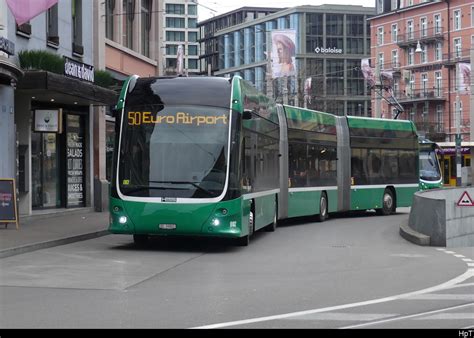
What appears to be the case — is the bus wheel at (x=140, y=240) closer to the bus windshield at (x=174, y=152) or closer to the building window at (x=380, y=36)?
the bus windshield at (x=174, y=152)

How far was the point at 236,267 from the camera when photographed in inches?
473

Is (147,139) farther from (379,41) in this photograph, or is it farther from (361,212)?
(379,41)

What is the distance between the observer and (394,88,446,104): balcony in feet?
264

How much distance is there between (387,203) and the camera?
25719 millimetres

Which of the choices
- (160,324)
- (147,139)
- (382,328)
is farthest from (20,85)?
(382,328)

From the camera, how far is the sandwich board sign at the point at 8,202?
16703 mm

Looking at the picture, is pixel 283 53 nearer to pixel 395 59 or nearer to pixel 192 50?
pixel 395 59

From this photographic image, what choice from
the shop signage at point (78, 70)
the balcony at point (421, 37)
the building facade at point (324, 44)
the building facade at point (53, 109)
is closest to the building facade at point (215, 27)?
the building facade at point (324, 44)

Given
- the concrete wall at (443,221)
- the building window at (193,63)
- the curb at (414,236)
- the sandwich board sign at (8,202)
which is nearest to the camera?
the concrete wall at (443,221)

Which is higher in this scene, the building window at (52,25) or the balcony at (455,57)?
the balcony at (455,57)

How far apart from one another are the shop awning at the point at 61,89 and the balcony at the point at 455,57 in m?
62.5

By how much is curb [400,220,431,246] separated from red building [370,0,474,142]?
2329 inches

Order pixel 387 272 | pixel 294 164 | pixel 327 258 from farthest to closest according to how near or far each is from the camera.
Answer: pixel 294 164, pixel 327 258, pixel 387 272

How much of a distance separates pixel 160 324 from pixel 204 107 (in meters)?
7.21
